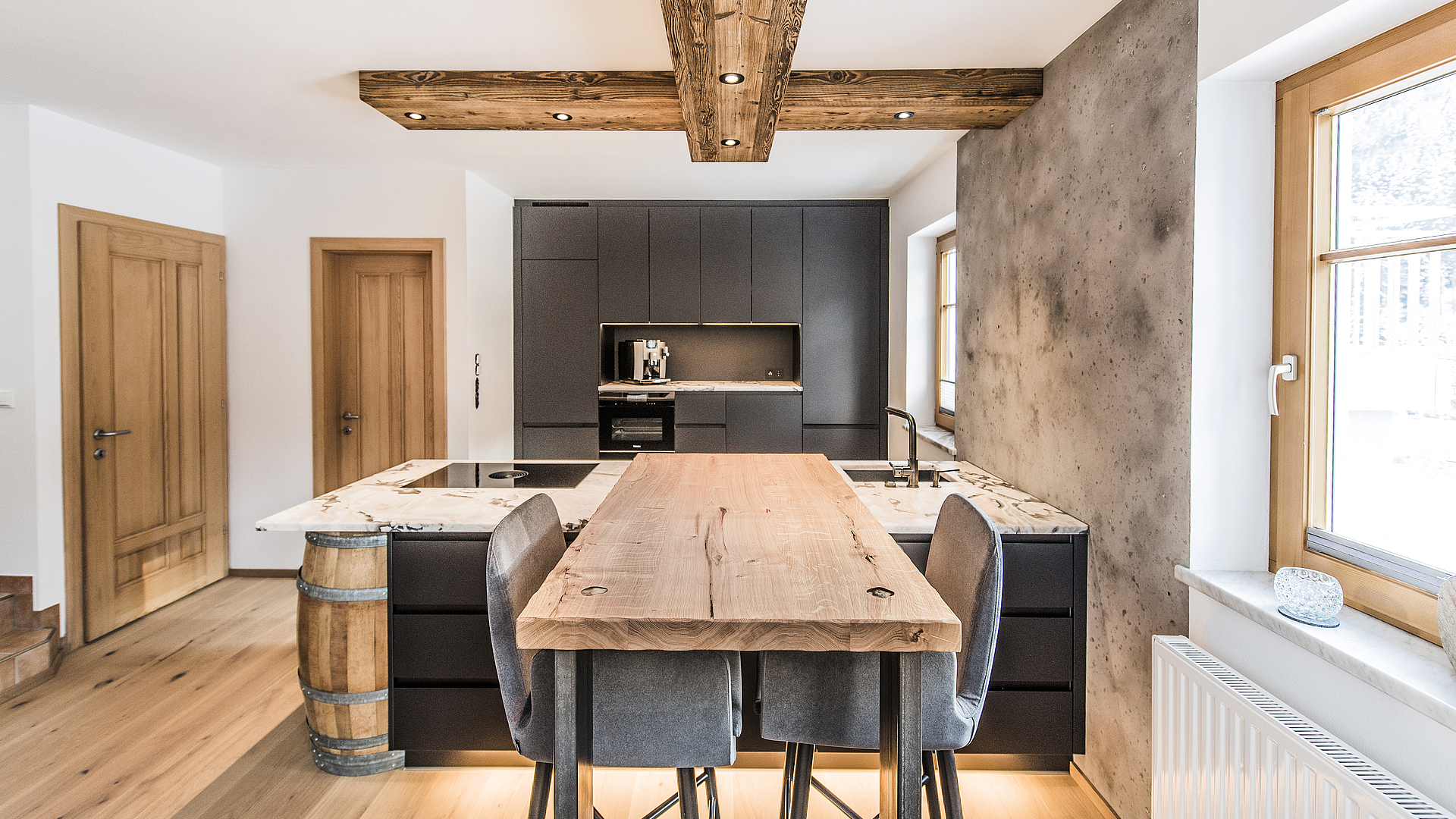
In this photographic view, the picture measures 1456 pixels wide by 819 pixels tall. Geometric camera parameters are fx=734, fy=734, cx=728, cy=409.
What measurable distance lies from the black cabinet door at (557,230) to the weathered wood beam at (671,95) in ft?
7.58

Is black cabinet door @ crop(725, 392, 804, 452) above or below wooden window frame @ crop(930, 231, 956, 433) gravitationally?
below

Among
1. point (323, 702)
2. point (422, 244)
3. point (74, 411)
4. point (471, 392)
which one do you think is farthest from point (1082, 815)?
point (74, 411)

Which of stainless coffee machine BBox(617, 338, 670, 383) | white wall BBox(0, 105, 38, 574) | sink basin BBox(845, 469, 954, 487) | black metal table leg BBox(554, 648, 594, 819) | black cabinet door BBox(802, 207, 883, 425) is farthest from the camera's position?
stainless coffee machine BBox(617, 338, 670, 383)

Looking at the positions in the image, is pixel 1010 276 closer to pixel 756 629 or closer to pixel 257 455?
pixel 756 629

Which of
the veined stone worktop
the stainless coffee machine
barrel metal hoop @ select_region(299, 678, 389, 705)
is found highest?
the stainless coffee machine

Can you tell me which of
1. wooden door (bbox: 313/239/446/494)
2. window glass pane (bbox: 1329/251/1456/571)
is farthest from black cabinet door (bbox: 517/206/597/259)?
window glass pane (bbox: 1329/251/1456/571)

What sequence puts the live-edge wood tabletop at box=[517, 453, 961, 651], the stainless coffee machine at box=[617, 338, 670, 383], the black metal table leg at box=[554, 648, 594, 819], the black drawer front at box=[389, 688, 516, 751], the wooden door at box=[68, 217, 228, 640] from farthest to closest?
the stainless coffee machine at box=[617, 338, 670, 383], the wooden door at box=[68, 217, 228, 640], the black drawer front at box=[389, 688, 516, 751], the black metal table leg at box=[554, 648, 594, 819], the live-edge wood tabletop at box=[517, 453, 961, 651]

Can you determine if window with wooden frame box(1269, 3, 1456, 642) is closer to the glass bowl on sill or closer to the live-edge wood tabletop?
the glass bowl on sill

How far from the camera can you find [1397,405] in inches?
56.6

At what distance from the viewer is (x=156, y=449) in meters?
3.83

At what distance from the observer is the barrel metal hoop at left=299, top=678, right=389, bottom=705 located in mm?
2264

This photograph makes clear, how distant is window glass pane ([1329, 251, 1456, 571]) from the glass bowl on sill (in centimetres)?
13

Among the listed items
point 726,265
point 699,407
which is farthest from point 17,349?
point 726,265

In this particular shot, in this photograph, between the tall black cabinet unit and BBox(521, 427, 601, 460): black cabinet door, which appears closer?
the tall black cabinet unit
